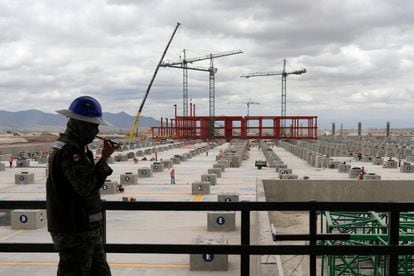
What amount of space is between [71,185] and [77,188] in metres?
0.07

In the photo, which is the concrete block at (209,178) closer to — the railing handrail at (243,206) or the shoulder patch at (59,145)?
the railing handrail at (243,206)

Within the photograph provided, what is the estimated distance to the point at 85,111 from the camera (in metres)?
3.15

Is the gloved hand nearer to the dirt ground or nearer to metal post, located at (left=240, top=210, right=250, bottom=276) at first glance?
metal post, located at (left=240, top=210, right=250, bottom=276)

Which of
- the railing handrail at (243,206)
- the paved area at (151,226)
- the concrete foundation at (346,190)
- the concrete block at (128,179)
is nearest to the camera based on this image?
the railing handrail at (243,206)

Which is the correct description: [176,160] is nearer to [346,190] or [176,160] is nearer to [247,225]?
[346,190]

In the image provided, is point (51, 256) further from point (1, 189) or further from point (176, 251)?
point (1, 189)

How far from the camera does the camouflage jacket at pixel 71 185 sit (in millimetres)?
2941

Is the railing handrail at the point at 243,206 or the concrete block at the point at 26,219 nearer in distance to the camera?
the railing handrail at the point at 243,206

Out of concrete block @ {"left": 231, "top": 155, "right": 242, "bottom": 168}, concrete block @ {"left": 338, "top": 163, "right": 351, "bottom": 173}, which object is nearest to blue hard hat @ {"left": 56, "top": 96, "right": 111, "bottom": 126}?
concrete block @ {"left": 338, "top": 163, "right": 351, "bottom": 173}

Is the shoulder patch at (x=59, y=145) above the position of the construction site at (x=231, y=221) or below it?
above

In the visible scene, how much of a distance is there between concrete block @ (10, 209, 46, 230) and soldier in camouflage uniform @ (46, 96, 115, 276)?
14878 millimetres

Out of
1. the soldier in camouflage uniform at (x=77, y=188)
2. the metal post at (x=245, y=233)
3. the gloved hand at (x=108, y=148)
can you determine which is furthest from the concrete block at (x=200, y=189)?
the gloved hand at (x=108, y=148)

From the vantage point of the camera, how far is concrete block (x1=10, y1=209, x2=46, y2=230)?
16.7 metres

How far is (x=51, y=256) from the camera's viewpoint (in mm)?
11141
